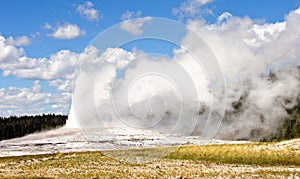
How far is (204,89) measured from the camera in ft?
636

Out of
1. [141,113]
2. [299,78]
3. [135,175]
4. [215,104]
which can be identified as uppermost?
[299,78]

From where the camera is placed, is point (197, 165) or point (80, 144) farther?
point (80, 144)

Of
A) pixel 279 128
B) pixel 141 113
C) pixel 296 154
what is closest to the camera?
pixel 296 154

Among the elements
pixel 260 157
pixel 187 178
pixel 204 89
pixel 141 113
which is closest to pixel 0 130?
pixel 204 89

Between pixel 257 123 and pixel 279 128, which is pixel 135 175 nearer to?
pixel 279 128

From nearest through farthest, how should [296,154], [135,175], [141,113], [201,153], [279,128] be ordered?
[135,175], [296,154], [201,153], [141,113], [279,128]

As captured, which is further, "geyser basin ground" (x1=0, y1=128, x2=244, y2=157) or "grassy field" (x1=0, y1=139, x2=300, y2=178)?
"geyser basin ground" (x1=0, y1=128, x2=244, y2=157)

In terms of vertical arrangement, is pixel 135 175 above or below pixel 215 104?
below

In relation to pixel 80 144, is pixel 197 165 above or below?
Answer: below

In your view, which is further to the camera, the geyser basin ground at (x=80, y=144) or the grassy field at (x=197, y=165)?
the geyser basin ground at (x=80, y=144)

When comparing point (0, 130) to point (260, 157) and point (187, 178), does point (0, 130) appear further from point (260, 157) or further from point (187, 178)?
point (187, 178)

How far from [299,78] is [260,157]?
149782mm

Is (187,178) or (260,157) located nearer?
(187,178)

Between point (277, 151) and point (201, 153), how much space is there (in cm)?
1406
